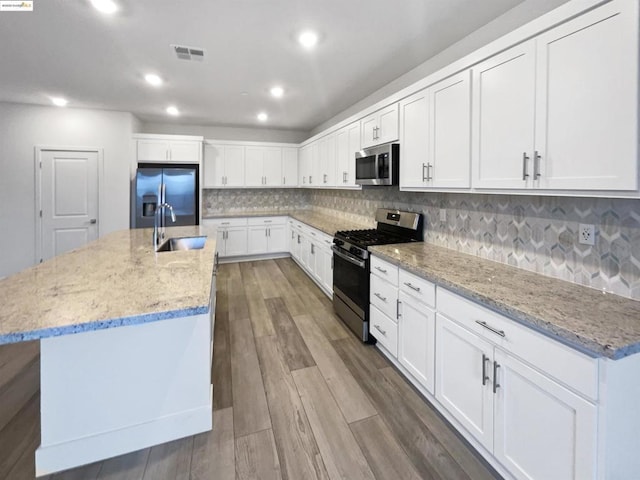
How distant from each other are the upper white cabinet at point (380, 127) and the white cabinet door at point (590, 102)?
142 centimetres

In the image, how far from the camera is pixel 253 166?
617 centimetres

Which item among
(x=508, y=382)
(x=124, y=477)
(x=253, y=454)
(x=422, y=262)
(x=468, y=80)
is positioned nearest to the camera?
(x=508, y=382)

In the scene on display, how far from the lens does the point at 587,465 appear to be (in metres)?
1.13

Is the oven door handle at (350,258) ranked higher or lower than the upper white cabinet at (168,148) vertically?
lower

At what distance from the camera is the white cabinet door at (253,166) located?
612 centimetres

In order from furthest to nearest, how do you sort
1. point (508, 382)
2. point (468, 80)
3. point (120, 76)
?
point (120, 76) → point (468, 80) → point (508, 382)

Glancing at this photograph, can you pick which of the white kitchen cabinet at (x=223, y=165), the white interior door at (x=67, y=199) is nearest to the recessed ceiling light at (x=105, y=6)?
the white interior door at (x=67, y=199)

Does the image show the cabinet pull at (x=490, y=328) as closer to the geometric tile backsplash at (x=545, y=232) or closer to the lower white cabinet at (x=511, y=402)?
the lower white cabinet at (x=511, y=402)

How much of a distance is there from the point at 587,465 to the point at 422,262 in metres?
1.29

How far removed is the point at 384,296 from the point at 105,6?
2.91 meters

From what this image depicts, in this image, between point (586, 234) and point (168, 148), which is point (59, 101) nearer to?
point (168, 148)

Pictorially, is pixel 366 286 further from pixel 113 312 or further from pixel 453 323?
pixel 113 312

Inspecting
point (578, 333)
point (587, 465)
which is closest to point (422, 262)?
point (578, 333)

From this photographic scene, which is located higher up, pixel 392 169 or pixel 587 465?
pixel 392 169
